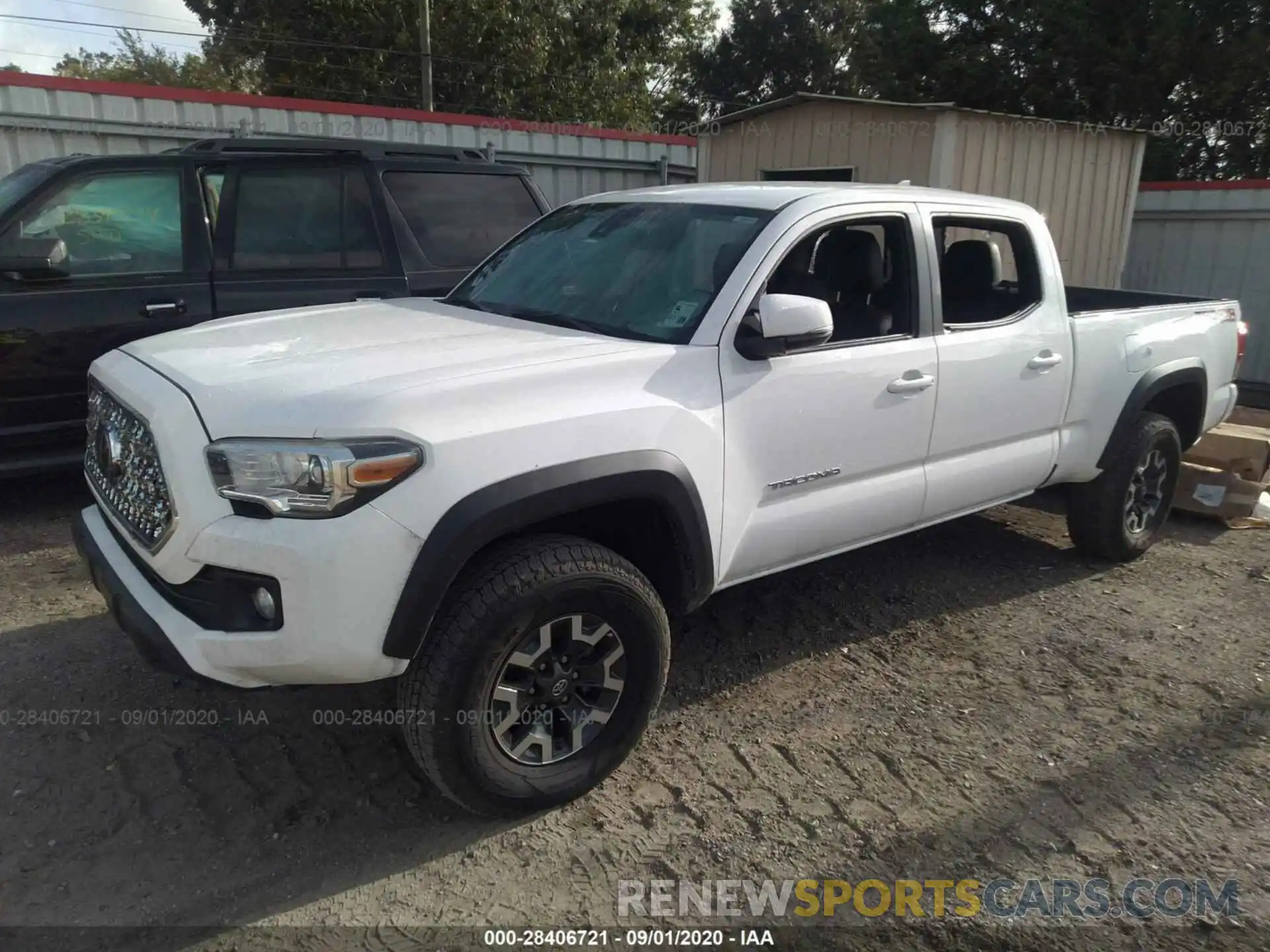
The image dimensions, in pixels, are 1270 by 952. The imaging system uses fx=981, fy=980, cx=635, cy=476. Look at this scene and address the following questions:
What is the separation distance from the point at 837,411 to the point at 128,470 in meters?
2.28

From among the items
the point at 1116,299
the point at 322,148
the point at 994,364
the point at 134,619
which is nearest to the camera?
the point at 134,619

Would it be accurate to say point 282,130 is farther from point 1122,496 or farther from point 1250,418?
point 1250,418

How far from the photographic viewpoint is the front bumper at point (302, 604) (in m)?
2.41

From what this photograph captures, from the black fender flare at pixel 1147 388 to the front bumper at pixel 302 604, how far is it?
11.9 ft

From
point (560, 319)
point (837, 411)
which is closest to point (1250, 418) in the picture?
point (837, 411)

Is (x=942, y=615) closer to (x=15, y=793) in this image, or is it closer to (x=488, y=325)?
(x=488, y=325)

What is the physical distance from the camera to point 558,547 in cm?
279

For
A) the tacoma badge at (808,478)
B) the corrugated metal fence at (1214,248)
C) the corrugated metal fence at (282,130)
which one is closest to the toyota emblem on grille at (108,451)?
the tacoma badge at (808,478)

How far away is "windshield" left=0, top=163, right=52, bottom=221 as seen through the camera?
16.3ft

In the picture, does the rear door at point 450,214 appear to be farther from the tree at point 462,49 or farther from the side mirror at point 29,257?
the tree at point 462,49

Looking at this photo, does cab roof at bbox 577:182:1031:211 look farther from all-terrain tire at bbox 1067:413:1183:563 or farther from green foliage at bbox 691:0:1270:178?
green foliage at bbox 691:0:1270:178

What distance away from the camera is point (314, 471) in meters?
2.44

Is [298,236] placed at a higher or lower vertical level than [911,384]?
higher

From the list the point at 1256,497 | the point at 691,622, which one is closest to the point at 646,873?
the point at 691,622
